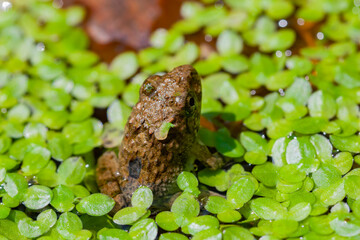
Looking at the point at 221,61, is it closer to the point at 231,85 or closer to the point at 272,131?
the point at 231,85

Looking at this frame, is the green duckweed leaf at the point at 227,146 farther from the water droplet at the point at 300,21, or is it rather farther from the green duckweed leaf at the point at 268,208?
the water droplet at the point at 300,21

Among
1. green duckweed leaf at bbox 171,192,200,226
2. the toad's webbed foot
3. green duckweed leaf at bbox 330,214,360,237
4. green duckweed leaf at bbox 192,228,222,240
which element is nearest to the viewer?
green duckweed leaf at bbox 330,214,360,237

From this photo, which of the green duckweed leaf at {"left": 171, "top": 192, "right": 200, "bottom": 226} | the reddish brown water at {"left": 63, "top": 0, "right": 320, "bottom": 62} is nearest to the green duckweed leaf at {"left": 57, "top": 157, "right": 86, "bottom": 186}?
the green duckweed leaf at {"left": 171, "top": 192, "right": 200, "bottom": 226}

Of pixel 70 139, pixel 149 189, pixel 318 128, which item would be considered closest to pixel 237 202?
pixel 149 189

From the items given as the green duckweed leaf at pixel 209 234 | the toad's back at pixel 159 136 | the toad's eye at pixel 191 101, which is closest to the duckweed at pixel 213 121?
the green duckweed leaf at pixel 209 234

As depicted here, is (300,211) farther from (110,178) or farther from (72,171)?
(72,171)

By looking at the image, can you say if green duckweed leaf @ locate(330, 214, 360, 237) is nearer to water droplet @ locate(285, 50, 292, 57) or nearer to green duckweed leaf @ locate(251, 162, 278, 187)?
green duckweed leaf @ locate(251, 162, 278, 187)
